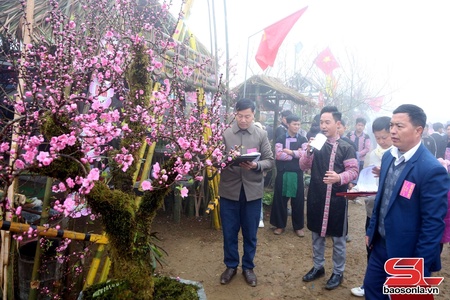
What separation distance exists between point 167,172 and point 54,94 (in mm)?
830

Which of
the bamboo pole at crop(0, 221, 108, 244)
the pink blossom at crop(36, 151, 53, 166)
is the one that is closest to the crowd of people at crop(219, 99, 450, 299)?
the bamboo pole at crop(0, 221, 108, 244)

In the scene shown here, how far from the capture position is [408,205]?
2.05 m

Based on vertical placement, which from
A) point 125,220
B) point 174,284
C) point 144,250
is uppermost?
point 125,220

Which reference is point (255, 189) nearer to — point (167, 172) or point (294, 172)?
point (167, 172)

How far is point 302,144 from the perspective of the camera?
519 centimetres

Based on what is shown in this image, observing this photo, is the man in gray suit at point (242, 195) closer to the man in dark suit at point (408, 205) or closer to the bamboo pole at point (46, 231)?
the man in dark suit at point (408, 205)

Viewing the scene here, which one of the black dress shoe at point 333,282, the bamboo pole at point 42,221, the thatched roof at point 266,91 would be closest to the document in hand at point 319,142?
the black dress shoe at point 333,282

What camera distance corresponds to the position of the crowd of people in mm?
2012

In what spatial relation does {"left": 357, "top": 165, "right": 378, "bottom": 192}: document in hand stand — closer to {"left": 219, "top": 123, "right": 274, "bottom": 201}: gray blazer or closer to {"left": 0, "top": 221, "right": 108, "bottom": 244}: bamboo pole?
{"left": 219, "top": 123, "right": 274, "bottom": 201}: gray blazer

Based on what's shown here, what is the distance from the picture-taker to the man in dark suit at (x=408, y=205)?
1939 millimetres

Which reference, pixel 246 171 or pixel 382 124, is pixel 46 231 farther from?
pixel 382 124

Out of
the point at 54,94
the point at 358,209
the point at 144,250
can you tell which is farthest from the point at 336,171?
the point at 358,209

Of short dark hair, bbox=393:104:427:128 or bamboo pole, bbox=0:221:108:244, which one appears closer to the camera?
bamboo pole, bbox=0:221:108:244

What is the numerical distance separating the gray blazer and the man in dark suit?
126 cm
